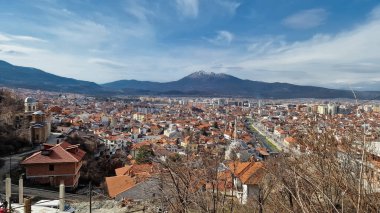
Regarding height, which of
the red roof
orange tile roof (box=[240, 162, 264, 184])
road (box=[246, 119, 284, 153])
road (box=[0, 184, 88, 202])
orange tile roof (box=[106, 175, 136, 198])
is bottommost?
road (box=[246, 119, 284, 153])

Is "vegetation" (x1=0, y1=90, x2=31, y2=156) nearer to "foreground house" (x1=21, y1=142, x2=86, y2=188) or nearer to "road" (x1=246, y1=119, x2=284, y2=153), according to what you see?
"foreground house" (x1=21, y1=142, x2=86, y2=188)

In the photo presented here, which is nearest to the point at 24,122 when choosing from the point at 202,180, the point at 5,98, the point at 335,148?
the point at 5,98

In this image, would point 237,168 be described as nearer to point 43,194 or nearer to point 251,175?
point 251,175

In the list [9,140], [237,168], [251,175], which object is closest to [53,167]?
[9,140]

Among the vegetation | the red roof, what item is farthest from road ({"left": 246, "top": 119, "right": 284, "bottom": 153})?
the vegetation

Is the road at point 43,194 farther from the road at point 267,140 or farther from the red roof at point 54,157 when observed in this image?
the road at point 267,140

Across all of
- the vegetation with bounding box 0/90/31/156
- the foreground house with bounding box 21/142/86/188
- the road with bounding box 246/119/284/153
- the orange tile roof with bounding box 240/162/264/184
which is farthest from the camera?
the road with bounding box 246/119/284/153

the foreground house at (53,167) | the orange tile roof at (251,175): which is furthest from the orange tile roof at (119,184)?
the orange tile roof at (251,175)

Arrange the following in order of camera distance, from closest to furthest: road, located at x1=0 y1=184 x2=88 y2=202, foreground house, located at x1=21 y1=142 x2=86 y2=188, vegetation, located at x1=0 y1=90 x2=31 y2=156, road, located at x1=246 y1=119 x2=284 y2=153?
road, located at x1=0 y1=184 x2=88 y2=202 → foreground house, located at x1=21 y1=142 x2=86 y2=188 → vegetation, located at x1=0 y1=90 x2=31 y2=156 → road, located at x1=246 y1=119 x2=284 y2=153

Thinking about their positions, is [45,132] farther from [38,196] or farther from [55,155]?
[38,196]
